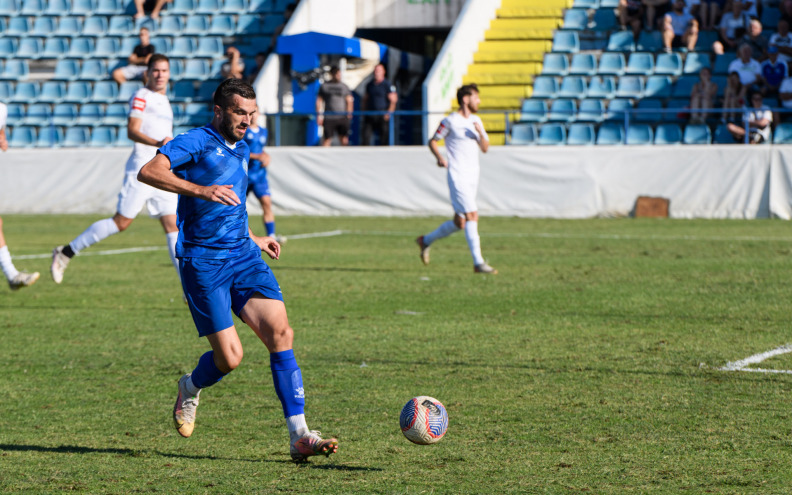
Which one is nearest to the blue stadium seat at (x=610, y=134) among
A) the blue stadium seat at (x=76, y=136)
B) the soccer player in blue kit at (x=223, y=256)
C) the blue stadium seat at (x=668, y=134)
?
the blue stadium seat at (x=668, y=134)

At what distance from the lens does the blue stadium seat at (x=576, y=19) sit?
25375mm

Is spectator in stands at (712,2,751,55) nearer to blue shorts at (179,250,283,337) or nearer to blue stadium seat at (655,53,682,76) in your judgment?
blue stadium seat at (655,53,682,76)

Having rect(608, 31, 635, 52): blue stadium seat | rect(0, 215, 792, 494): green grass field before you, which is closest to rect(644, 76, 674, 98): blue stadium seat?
rect(608, 31, 635, 52): blue stadium seat

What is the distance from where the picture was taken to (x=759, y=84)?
21203 mm

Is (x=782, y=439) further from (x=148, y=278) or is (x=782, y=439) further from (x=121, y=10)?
(x=121, y=10)

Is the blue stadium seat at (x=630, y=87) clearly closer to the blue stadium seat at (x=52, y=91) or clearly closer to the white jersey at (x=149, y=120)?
the blue stadium seat at (x=52, y=91)

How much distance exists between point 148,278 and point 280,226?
7.73 metres

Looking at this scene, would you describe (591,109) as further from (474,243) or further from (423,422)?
(423,422)

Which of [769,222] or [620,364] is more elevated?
[620,364]

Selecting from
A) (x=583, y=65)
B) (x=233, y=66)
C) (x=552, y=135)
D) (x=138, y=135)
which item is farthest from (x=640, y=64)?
(x=138, y=135)

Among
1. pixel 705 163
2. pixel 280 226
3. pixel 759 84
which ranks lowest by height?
pixel 280 226

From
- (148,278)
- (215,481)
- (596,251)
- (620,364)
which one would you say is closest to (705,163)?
(596,251)

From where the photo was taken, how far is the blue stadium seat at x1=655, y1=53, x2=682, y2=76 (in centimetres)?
2316

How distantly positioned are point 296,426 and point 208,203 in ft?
3.80
